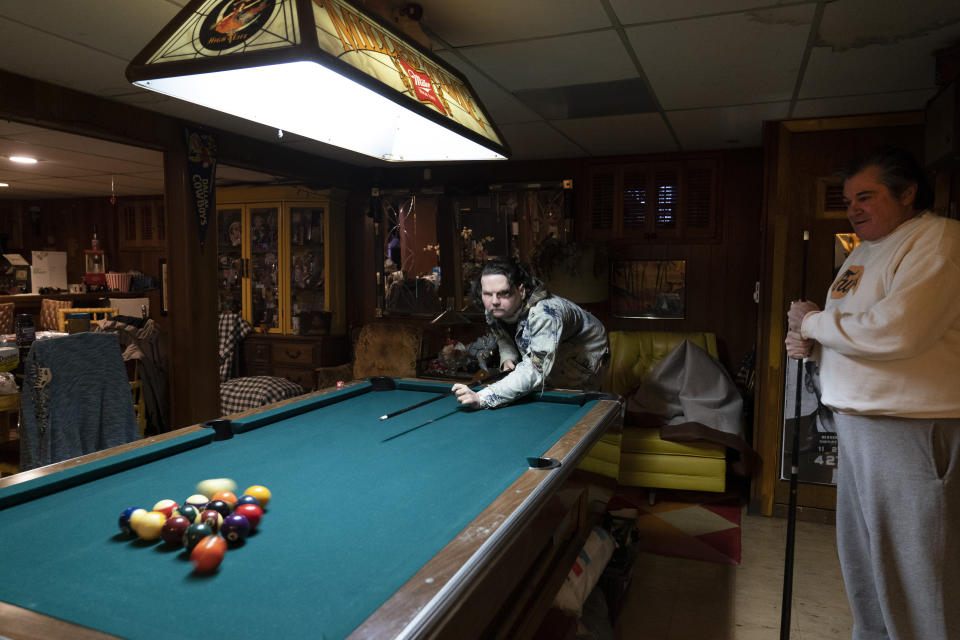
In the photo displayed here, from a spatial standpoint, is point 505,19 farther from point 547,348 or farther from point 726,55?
point 547,348

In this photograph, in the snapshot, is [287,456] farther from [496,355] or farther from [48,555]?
[496,355]

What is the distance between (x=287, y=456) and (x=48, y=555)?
77 centimetres

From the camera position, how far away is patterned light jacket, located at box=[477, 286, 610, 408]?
9.09ft

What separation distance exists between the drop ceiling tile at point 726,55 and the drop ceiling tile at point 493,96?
736 mm

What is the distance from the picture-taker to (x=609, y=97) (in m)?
3.36

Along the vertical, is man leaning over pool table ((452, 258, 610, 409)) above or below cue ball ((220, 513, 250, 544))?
above

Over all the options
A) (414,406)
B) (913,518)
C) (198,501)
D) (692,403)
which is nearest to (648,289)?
(692,403)

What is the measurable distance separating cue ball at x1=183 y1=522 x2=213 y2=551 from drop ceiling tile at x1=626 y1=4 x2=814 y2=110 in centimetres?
222

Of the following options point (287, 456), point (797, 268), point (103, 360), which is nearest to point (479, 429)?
point (287, 456)

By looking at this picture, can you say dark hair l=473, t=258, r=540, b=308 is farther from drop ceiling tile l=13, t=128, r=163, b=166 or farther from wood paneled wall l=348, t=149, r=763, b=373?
drop ceiling tile l=13, t=128, r=163, b=166

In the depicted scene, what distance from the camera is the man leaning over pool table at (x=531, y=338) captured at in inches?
109

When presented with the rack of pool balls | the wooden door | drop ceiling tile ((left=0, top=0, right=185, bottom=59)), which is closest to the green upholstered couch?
the wooden door

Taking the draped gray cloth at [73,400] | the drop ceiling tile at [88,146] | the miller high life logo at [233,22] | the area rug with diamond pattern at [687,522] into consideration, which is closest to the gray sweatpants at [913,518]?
the area rug with diamond pattern at [687,522]

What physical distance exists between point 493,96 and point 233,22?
6.41 ft
